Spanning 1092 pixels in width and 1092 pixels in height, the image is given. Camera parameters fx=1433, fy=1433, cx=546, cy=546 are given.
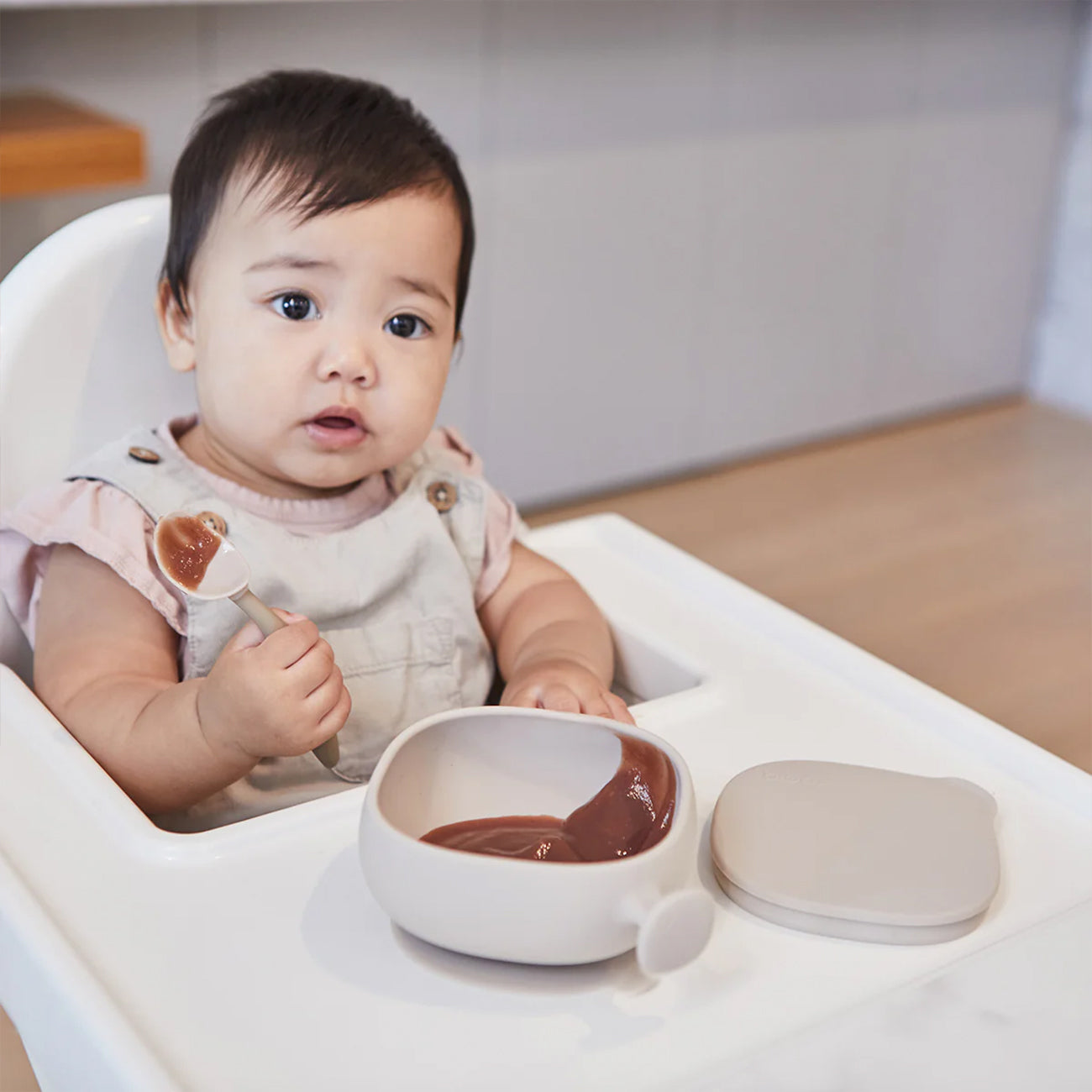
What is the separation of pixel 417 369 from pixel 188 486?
0.49 feet

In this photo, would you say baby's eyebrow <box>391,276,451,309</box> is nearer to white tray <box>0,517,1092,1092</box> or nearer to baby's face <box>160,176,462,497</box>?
baby's face <box>160,176,462,497</box>

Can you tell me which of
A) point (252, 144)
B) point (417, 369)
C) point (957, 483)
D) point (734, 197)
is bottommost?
point (957, 483)

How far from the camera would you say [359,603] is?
84 centimetres

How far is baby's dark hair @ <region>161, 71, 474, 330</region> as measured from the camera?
31.4 inches

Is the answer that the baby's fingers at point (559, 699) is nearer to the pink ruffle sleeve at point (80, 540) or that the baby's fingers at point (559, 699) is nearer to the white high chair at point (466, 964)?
the white high chair at point (466, 964)

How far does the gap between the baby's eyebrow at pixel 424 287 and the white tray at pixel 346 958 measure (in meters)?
0.28

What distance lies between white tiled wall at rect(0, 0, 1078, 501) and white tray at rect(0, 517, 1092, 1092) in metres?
1.23

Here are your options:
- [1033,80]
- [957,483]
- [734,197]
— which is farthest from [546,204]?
[1033,80]

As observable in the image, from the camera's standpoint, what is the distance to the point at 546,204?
206 cm

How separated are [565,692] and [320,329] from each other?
0.24 m

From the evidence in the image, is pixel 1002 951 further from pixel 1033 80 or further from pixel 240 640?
pixel 1033 80

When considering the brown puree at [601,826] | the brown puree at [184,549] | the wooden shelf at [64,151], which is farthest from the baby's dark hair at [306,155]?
the wooden shelf at [64,151]

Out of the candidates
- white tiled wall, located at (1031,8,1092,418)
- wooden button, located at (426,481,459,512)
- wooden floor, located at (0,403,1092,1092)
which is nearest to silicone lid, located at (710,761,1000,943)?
wooden button, located at (426,481,459,512)

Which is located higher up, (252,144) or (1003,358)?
(252,144)
